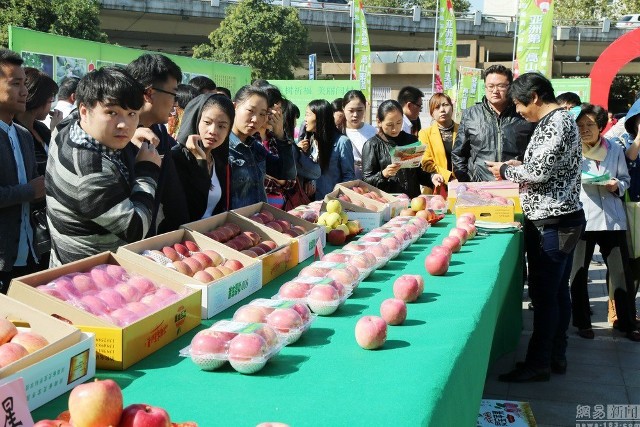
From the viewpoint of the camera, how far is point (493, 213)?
13.7 ft

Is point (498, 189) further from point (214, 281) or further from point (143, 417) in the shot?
point (143, 417)

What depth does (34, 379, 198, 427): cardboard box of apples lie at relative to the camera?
121 centimetres

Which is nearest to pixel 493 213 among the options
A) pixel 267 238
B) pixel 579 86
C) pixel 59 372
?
pixel 267 238

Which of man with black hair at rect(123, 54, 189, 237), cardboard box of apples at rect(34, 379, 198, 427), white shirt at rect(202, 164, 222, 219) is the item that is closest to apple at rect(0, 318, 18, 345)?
cardboard box of apples at rect(34, 379, 198, 427)

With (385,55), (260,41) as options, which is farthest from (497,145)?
(260,41)

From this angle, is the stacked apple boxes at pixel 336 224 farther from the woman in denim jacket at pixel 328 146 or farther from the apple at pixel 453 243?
the woman in denim jacket at pixel 328 146

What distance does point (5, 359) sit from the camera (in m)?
1.48

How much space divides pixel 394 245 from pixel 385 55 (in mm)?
29573

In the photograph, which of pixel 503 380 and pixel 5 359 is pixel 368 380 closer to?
pixel 5 359

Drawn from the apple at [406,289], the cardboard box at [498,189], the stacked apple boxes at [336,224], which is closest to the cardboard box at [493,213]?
the cardboard box at [498,189]

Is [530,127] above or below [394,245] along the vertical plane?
above

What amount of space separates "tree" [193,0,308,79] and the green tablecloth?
1265 inches

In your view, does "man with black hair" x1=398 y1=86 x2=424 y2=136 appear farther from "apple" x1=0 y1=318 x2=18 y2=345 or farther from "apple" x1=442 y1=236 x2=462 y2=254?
"apple" x1=0 y1=318 x2=18 y2=345

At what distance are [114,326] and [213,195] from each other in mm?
1648
